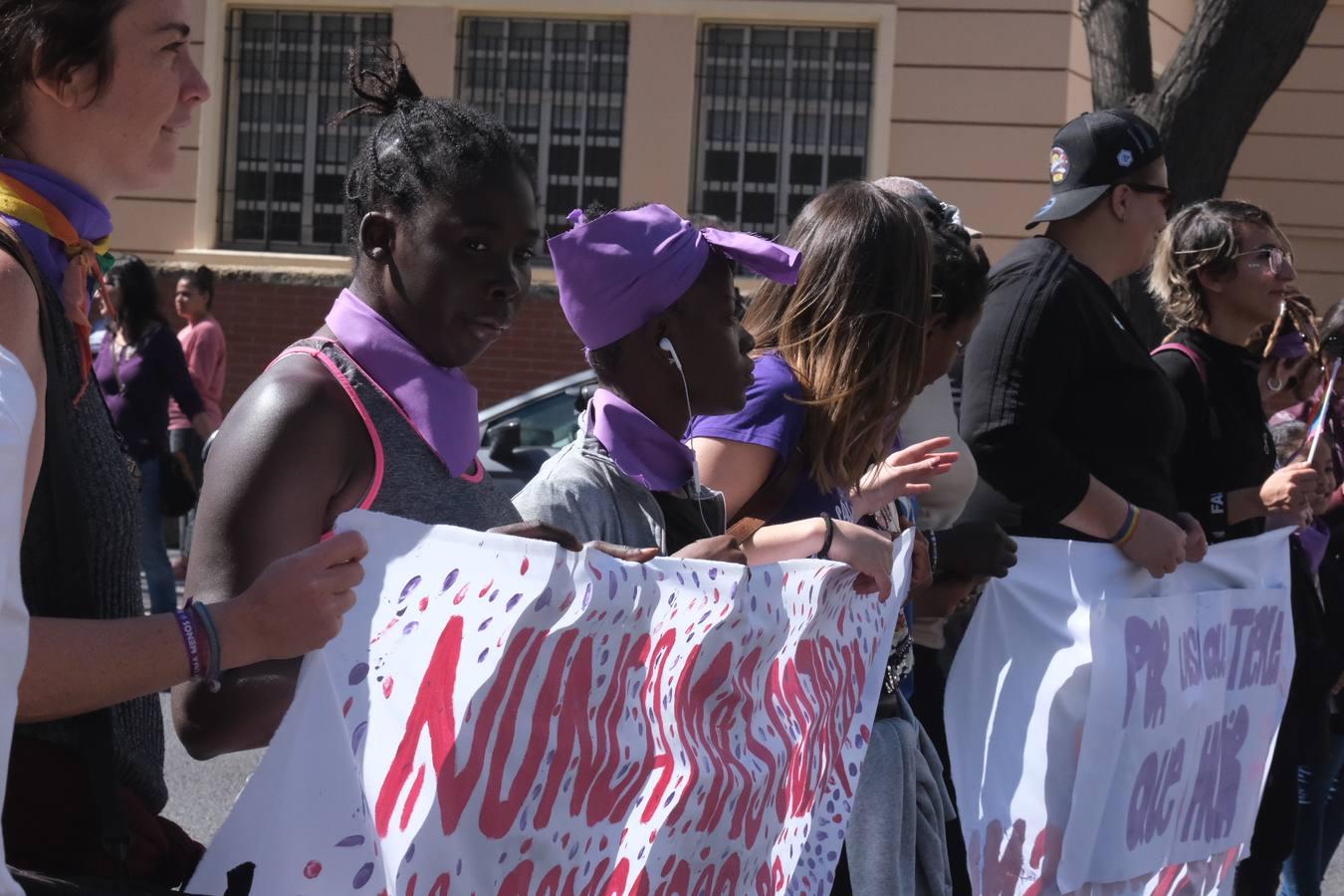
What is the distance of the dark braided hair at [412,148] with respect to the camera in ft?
7.75

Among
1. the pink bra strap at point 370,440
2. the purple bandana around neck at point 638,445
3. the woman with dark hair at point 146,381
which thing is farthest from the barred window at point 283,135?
the pink bra strap at point 370,440

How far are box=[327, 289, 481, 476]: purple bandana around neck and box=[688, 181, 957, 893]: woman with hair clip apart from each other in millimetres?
807

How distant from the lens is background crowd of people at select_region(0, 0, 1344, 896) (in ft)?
5.75

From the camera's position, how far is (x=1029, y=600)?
3977 mm

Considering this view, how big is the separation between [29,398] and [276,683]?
57 centimetres

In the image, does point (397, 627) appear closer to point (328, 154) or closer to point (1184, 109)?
point (1184, 109)

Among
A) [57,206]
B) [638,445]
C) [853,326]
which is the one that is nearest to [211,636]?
[57,206]

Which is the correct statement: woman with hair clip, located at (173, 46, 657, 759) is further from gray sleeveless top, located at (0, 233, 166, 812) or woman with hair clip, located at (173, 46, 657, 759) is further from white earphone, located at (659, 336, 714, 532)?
white earphone, located at (659, 336, 714, 532)

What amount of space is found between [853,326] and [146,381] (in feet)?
22.1

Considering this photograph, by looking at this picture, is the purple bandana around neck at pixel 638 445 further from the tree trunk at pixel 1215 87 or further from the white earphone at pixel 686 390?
the tree trunk at pixel 1215 87

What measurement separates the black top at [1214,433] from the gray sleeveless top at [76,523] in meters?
3.23

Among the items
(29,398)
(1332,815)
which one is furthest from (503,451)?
(29,398)

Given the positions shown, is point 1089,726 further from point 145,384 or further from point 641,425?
point 145,384

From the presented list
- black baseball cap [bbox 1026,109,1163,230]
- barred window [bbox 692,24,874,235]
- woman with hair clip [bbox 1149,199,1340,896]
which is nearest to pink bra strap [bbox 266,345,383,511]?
black baseball cap [bbox 1026,109,1163,230]
